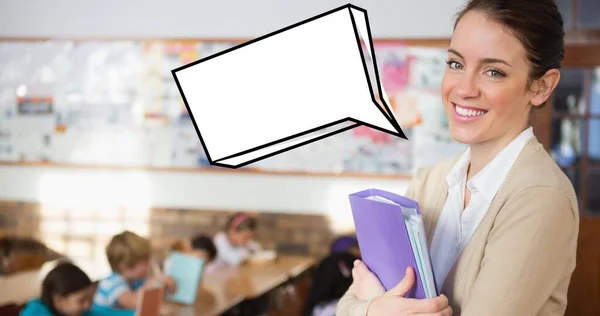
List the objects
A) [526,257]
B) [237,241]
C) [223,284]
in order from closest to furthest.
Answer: [526,257] < [223,284] < [237,241]

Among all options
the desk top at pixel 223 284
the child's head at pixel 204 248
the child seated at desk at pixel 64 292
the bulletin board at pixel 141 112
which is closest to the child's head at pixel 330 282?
the desk top at pixel 223 284

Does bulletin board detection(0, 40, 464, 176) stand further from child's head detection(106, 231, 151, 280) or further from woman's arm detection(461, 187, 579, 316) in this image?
woman's arm detection(461, 187, 579, 316)

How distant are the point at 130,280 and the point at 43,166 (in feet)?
5.99

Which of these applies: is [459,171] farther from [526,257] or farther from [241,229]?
[241,229]

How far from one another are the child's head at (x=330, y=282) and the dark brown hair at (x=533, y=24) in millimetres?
2543

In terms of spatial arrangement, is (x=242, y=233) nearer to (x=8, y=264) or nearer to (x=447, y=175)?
(x=8, y=264)

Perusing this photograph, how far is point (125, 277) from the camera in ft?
12.8

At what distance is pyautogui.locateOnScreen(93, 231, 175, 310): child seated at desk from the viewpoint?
3.65 m

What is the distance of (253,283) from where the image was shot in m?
4.27

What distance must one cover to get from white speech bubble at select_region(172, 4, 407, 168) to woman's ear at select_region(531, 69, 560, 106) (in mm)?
367

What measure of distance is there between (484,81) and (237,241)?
4.05 metres

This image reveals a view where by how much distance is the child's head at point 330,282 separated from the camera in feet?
11.7

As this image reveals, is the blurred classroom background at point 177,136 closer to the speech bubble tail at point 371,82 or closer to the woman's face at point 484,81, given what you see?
the woman's face at point 484,81

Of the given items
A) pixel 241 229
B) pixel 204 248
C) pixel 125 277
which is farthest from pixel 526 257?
pixel 241 229
